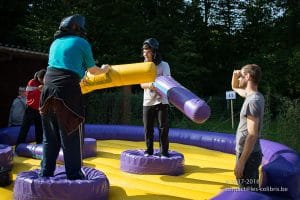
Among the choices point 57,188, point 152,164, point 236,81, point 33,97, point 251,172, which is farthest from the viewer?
point 33,97

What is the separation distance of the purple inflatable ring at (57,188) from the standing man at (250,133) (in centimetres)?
113

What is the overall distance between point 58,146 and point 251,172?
1.57 metres

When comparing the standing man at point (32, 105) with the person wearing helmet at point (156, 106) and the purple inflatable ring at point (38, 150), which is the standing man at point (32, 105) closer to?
the purple inflatable ring at point (38, 150)

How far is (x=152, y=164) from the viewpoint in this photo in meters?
4.62

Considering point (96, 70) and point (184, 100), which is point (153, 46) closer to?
point (184, 100)

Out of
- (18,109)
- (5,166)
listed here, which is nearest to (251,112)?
(5,166)

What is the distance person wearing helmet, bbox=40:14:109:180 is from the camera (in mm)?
3365

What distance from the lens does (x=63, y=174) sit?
3.61 m

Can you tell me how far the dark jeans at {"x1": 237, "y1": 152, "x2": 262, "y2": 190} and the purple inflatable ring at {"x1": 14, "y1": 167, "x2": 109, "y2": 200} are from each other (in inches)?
45.2

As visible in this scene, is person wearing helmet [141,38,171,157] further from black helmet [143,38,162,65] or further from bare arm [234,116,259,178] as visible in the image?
bare arm [234,116,259,178]

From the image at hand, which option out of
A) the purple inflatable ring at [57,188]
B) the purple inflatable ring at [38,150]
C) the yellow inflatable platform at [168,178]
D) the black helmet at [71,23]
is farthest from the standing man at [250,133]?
the purple inflatable ring at [38,150]

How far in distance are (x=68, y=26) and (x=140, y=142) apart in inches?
165

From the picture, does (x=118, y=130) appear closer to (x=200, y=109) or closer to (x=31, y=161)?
(x=31, y=161)

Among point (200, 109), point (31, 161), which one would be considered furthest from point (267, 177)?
point (31, 161)
